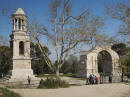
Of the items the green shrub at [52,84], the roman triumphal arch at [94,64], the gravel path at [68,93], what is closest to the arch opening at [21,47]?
the green shrub at [52,84]

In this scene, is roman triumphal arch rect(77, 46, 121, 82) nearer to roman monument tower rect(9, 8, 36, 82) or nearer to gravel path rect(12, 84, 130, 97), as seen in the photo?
roman monument tower rect(9, 8, 36, 82)

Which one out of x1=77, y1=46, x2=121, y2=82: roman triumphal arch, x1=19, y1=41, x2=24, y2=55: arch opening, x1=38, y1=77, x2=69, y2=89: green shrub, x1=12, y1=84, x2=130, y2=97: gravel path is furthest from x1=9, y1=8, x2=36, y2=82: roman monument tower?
x1=77, y1=46, x2=121, y2=82: roman triumphal arch

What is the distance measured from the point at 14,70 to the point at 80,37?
1252cm

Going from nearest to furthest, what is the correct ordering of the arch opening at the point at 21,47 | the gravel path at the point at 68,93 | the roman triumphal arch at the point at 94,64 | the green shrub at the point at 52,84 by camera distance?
the gravel path at the point at 68,93
the green shrub at the point at 52,84
the arch opening at the point at 21,47
the roman triumphal arch at the point at 94,64

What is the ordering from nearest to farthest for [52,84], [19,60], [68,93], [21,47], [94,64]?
[68,93] < [52,84] < [19,60] < [21,47] < [94,64]

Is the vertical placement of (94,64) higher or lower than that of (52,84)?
higher

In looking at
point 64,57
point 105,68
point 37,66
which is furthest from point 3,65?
point 64,57

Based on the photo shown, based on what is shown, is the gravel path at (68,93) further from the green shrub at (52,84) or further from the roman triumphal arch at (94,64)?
the roman triumphal arch at (94,64)

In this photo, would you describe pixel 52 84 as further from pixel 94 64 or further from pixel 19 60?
pixel 94 64

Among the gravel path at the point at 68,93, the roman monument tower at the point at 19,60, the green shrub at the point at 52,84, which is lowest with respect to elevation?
the gravel path at the point at 68,93

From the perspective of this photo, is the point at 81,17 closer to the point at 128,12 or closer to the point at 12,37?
the point at 128,12

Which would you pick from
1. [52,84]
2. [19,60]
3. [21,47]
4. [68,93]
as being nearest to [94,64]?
[21,47]

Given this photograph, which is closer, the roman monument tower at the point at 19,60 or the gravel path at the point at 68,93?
the gravel path at the point at 68,93

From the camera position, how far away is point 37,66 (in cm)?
A: 6234
